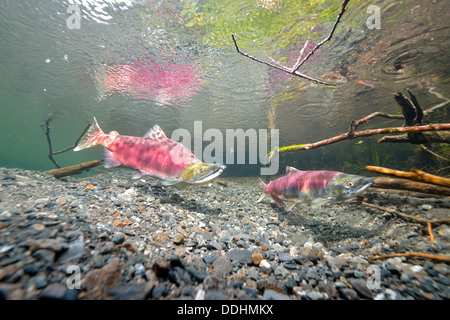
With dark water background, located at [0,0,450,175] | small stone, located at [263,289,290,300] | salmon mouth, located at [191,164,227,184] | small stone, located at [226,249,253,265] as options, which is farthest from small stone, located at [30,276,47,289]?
dark water background, located at [0,0,450,175]

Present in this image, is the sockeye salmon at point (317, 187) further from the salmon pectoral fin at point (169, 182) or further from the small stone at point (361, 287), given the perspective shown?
the salmon pectoral fin at point (169, 182)

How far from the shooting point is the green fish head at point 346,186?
3.16 m

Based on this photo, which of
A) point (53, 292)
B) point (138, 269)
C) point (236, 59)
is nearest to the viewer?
point (53, 292)

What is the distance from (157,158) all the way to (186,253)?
93.9 inches

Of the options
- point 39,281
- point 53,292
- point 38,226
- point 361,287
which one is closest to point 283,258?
point 361,287

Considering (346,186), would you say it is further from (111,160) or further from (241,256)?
(111,160)

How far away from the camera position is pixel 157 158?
399cm

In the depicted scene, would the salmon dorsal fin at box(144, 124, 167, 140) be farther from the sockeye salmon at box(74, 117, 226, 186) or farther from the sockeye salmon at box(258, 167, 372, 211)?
the sockeye salmon at box(258, 167, 372, 211)

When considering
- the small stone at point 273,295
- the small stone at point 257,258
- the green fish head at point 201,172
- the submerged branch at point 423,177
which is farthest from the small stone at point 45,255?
the submerged branch at point 423,177

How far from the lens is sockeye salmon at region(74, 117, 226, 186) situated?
A: 11.7ft

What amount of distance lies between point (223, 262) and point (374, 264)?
2052 millimetres

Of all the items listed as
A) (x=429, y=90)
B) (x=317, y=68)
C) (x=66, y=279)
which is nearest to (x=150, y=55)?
(x=317, y=68)

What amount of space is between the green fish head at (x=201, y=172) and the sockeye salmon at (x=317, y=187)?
2084mm

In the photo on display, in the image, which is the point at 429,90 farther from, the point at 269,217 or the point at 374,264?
the point at 374,264
